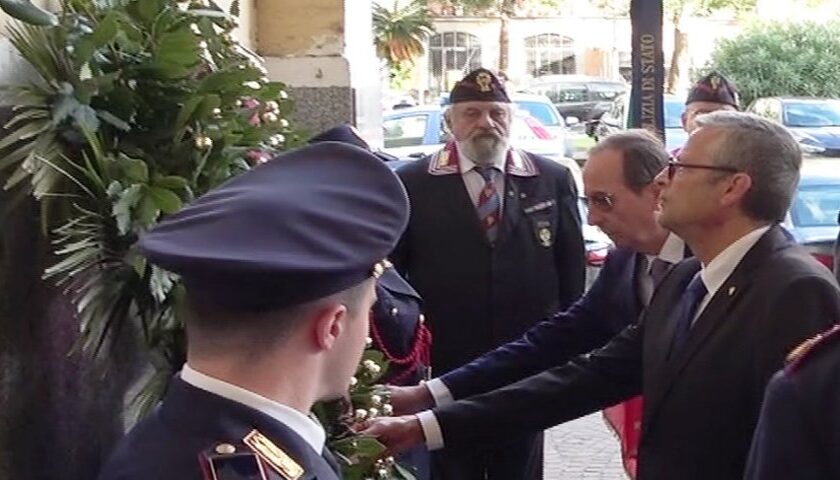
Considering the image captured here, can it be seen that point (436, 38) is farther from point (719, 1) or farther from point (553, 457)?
point (553, 457)

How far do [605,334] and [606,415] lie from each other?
71cm

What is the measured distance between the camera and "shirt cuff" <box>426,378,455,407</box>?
3.79 metres

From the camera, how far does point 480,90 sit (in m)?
5.43

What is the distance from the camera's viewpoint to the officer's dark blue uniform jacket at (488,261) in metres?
4.88

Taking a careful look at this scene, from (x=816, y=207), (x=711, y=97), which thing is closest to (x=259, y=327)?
(x=711, y=97)

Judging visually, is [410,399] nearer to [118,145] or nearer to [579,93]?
[118,145]

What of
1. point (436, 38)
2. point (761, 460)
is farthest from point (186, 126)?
point (436, 38)

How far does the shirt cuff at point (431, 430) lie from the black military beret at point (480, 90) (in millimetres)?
2170

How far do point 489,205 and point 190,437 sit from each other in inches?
132

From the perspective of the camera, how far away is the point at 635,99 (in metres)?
7.73

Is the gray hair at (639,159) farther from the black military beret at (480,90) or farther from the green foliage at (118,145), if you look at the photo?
the black military beret at (480,90)

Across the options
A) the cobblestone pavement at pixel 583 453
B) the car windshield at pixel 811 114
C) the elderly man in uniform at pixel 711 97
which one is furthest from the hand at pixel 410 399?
the car windshield at pixel 811 114

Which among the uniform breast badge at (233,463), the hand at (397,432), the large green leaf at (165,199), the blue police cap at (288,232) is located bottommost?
the hand at (397,432)

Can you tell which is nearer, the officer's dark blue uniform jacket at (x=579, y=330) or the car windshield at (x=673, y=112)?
the officer's dark blue uniform jacket at (x=579, y=330)
